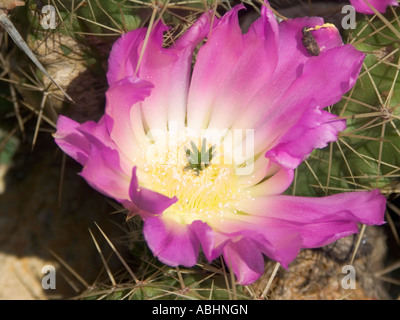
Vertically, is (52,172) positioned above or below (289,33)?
below

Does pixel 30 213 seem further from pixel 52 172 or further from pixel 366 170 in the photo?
pixel 366 170

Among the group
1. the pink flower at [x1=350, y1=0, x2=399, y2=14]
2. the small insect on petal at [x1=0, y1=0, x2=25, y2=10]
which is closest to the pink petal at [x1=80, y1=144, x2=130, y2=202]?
the small insect on petal at [x1=0, y1=0, x2=25, y2=10]

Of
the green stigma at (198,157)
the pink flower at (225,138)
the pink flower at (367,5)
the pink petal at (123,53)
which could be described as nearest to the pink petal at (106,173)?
the pink flower at (225,138)

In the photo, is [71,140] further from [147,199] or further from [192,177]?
[192,177]

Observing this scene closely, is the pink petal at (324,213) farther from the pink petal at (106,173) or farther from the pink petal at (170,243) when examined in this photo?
the pink petal at (106,173)
